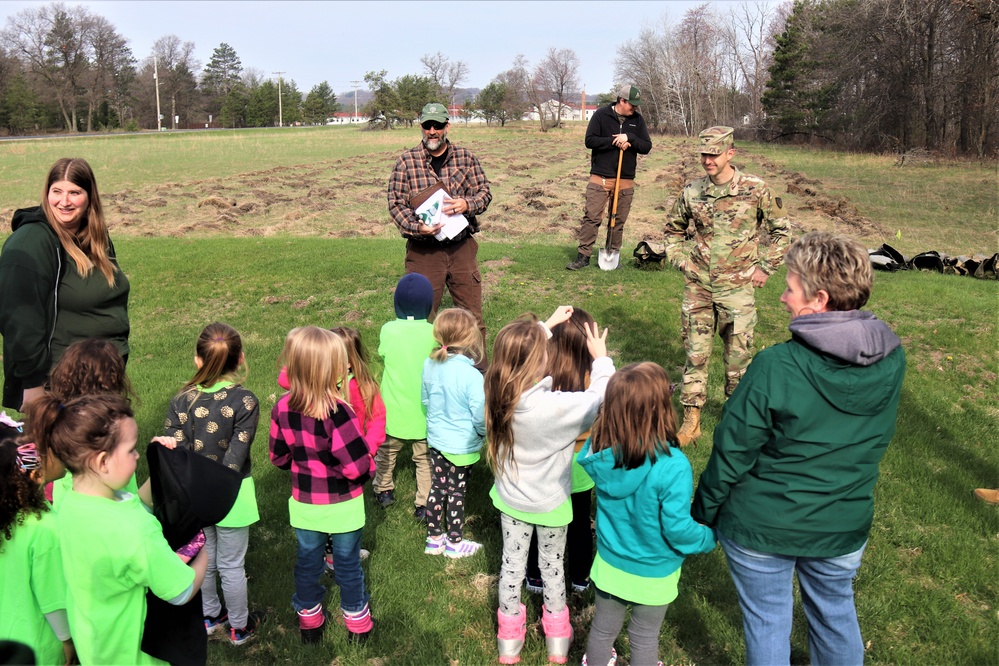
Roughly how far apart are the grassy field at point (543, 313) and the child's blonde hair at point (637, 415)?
50.9 inches

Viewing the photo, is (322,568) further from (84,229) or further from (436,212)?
(436,212)

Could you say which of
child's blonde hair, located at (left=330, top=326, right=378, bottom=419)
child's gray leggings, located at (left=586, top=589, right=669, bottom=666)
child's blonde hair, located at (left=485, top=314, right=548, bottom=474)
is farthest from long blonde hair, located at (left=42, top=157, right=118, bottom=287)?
child's gray leggings, located at (left=586, top=589, right=669, bottom=666)

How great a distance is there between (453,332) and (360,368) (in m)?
Result: 0.58

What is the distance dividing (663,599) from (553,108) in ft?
254

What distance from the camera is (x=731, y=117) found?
63438mm

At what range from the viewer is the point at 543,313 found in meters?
9.04

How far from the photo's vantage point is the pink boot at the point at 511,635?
351 cm

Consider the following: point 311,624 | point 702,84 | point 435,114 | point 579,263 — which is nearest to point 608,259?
point 579,263

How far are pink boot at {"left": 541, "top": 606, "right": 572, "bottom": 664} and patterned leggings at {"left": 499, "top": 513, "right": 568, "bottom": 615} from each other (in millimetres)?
32

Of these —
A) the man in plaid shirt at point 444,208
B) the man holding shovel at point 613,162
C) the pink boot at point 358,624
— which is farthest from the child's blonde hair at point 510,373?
the man holding shovel at point 613,162

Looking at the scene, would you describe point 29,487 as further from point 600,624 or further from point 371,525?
point 371,525

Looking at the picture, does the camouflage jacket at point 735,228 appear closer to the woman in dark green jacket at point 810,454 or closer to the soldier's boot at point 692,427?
the soldier's boot at point 692,427

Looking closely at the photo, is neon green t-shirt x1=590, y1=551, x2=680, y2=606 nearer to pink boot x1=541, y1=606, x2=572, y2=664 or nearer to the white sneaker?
pink boot x1=541, y1=606, x2=572, y2=664

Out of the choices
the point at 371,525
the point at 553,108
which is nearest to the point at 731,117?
the point at 553,108
